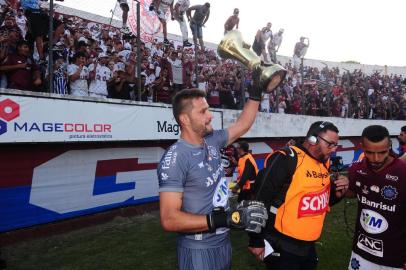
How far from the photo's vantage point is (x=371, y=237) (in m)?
3.73

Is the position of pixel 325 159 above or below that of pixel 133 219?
above

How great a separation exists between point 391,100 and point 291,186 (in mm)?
19851

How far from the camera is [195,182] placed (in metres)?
2.68

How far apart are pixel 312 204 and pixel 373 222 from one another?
2.33 ft

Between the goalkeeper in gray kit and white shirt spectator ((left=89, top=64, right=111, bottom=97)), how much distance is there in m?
5.82

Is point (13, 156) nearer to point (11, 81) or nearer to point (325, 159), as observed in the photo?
point (11, 81)

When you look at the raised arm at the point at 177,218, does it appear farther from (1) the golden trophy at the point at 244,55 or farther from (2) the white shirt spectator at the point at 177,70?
(2) the white shirt spectator at the point at 177,70

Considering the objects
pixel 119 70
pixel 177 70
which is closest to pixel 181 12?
pixel 177 70

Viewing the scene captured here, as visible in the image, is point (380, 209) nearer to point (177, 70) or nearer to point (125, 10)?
point (177, 70)

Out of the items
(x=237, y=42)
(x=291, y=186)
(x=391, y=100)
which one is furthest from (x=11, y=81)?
(x=391, y=100)

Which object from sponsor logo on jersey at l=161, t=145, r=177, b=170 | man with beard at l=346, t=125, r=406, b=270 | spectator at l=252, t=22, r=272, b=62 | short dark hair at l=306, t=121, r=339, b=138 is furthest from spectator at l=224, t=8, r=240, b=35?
sponsor logo on jersey at l=161, t=145, r=177, b=170

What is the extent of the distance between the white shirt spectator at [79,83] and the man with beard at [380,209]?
610cm

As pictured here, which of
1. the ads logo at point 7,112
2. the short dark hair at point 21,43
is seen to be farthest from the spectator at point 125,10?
the ads logo at point 7,112

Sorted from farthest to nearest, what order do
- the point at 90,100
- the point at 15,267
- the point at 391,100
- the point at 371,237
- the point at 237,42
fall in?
the point at 391,100, the point at 90,100, the point at 15,267, the point at 371,237, the point at 237,42
